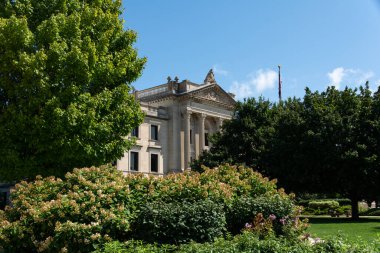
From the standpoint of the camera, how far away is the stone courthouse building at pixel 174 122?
184ft

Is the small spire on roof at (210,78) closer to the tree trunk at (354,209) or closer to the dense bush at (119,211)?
the tree trunk at (354,209)

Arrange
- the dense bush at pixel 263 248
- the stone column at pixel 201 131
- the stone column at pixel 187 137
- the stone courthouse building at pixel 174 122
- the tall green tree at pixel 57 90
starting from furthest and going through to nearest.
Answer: the stone column at pixel 201 131, the stone column at pixel 187 137, the stone courthouse building at pixel 174 122, the tall green tree at pixel 57 90, the dense bush at pixel 263 248

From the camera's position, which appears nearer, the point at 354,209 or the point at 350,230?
the point at 350,230

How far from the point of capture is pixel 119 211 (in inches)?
416

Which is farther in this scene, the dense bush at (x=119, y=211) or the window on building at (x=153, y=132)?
the window on building at (x=153, y=132)

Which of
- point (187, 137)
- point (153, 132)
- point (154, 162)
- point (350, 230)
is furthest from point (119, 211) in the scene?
point (187, 137)

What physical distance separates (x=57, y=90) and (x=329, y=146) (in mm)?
20508

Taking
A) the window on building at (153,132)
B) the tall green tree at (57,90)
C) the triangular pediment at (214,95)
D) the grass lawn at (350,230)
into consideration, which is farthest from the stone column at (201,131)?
the tall green tree at (57,90)

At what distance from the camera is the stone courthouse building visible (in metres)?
56.0

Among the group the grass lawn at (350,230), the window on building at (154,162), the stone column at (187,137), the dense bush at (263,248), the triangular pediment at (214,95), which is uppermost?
the triangular pediment at (214,95)

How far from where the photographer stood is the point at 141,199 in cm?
1125

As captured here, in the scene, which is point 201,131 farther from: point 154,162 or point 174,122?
point 154,162

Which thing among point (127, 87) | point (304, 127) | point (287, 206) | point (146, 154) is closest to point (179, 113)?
point (146, 154)

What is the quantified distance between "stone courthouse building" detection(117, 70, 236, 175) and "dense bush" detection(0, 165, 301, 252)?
4149cm
